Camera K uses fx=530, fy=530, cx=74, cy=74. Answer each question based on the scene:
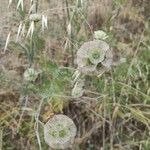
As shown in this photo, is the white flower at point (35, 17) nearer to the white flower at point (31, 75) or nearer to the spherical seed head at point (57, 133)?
the white flower at point (31, 75)

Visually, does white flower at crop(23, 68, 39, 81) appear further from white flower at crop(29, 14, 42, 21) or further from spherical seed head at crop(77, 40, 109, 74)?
spherical seed head at crop(77, 40, 109, 74)

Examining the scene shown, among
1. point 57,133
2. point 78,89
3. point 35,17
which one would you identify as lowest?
point 57,133

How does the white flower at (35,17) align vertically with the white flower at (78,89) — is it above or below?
above

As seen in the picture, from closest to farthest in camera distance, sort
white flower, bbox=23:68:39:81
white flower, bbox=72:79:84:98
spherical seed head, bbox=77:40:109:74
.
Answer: spherical seed head, bbox=77:40:109:74, white flower, bbox=72:79:84:98, white flower, bbox=23:68:39:81

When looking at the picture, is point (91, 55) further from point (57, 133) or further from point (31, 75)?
point (31, 75)

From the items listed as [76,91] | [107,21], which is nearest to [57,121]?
[76,91]

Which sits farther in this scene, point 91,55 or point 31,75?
point 31,75

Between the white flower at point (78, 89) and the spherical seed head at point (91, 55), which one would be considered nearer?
the spherical seed head at point (91, 55)

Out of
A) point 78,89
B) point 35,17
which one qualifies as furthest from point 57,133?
point 35,17

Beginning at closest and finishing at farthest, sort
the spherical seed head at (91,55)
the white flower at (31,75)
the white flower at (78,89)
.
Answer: the spherical seed head at (91,55) < the white flower at (78,89) < the white flower at (31,75)

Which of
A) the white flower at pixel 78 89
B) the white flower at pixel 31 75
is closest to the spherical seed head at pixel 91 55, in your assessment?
the white flower at pixel 78 89

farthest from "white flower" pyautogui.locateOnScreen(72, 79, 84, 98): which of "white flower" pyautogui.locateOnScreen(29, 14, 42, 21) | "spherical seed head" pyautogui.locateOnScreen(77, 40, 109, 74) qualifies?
"white flower" pyautogui.locateOnScreen(29, 14, 42, 21)
